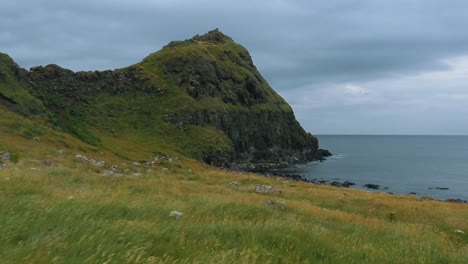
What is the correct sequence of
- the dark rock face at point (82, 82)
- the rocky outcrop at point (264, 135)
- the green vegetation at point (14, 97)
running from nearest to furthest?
1. the green vegetation at point (14, 97)
2. the dark rock face at point (82, 82)
3. the rocky outcrop at point (264, 135)

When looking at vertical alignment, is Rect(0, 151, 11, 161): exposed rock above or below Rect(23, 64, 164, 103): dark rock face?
below

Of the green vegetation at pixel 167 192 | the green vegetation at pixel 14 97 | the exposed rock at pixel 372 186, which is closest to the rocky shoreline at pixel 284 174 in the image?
the exposed rock at pixel 372 186

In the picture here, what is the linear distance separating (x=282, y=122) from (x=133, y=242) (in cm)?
13993

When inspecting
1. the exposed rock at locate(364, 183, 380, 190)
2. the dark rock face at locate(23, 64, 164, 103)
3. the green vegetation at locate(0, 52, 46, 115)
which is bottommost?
the exposed rock at locate(364, 183, 380, 190)

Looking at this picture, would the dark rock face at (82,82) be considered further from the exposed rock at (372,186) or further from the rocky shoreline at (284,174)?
the exposed rock at (372,186)

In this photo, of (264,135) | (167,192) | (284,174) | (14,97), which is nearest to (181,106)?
(284,174)

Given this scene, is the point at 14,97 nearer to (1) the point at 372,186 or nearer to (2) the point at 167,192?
(2) the point at 167,192

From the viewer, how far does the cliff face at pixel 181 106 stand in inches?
3462

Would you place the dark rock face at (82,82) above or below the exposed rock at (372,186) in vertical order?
above

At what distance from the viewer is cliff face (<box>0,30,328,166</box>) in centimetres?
8794

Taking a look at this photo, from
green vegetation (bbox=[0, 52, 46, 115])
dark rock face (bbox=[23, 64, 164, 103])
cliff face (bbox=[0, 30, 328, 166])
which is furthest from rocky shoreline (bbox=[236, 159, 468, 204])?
green vegetation (bbox=[0, 52, 46, 115])

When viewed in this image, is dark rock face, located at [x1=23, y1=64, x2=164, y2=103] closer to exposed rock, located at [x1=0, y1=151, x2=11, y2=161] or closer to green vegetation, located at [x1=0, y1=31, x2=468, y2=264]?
green vegetation, located at [x1=0, y1=31, x2=468, y2=264]

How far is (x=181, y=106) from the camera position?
338 ft

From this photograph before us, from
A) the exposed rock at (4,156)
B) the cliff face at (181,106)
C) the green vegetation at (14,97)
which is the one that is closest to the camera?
the exposed rock at (4,156)
